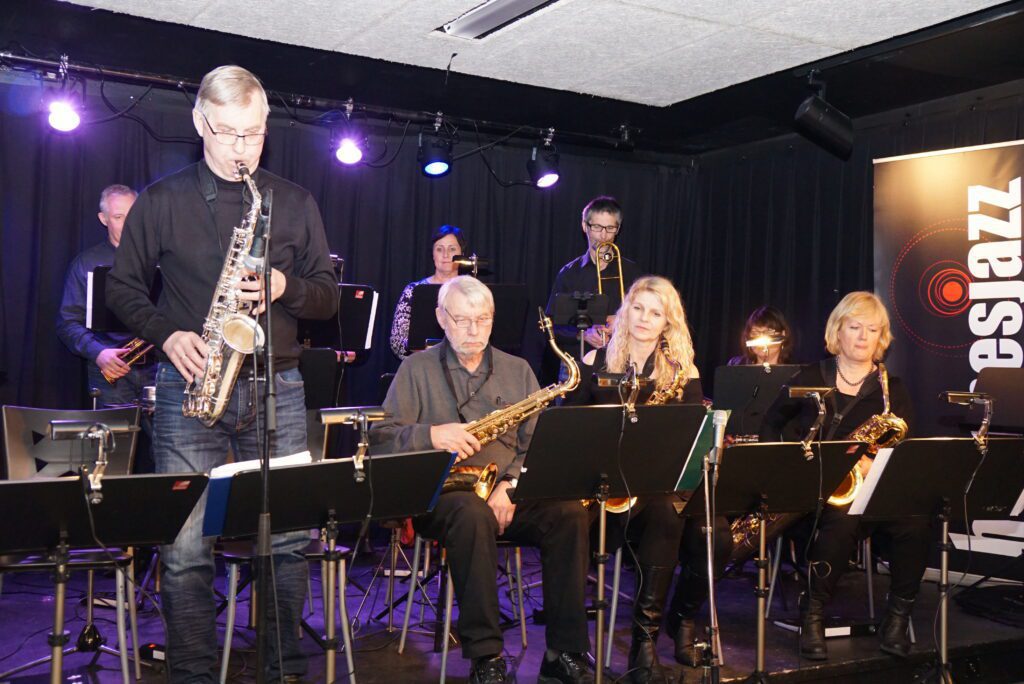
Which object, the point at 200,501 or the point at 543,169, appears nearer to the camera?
the point at 200,501

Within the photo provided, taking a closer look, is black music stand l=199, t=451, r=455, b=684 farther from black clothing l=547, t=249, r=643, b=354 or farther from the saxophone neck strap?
black clothing l=547, t=249, r=643, b=354

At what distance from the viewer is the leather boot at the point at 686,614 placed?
4.32m

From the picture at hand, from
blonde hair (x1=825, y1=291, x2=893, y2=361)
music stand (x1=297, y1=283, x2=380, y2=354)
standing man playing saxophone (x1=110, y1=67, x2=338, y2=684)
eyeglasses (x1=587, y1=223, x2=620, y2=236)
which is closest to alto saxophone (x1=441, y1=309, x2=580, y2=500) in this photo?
standing man playing saxophone (x1=110, y1=67, x2=338, y2=684)

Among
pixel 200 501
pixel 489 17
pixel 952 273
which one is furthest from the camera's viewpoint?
pixel 952 273

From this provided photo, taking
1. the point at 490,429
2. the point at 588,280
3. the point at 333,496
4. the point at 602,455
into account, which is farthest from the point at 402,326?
the point at 333,496

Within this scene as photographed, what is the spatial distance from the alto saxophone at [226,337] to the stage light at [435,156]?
4.49 metres

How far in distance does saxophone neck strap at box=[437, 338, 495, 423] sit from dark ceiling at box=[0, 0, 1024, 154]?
296cm

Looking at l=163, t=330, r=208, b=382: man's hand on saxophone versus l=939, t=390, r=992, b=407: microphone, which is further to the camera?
l=939, t=390, r=992, b=407: microphone

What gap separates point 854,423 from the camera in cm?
508

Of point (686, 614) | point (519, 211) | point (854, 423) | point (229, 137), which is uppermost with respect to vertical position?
point (519, 211)

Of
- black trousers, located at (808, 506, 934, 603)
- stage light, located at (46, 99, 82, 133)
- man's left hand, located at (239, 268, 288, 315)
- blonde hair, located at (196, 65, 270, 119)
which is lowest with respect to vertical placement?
black trousers, located at (808, 506, 934, 603)

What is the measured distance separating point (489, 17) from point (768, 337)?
2.56 metres

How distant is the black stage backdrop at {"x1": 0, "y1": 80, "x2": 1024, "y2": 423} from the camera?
679 cm

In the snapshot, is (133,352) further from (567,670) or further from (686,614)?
(686,614)
